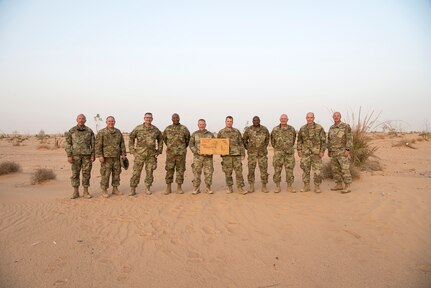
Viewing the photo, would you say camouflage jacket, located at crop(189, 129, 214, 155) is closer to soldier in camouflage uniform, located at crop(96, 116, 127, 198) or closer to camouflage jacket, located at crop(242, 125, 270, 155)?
camouflage jacket, located at crop(242, 125, 270, 155)

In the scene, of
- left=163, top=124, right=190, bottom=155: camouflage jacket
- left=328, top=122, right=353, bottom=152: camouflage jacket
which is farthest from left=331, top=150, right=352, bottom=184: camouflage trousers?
left=163, top=124, right=190, bottom=155: camouflage jacket

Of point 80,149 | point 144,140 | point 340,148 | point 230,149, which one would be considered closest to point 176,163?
point 144,140

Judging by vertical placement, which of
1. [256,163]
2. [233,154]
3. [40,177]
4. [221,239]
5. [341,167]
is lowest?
→ [221,239]

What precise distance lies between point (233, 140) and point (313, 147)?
7.32ft

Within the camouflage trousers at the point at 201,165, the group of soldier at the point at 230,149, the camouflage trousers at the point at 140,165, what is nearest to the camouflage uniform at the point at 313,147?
the group of soldier at the point at 230,149

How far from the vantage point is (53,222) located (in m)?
6.54

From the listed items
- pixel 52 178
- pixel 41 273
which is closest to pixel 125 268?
pixel 41 273

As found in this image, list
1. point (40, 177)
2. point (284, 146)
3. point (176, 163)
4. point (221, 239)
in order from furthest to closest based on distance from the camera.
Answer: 1. point (40, 177)
2. point (176, 163)
3. point (284, 146)
4. point (221, 239)

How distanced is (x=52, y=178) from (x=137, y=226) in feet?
22.9

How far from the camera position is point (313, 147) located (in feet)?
29.0

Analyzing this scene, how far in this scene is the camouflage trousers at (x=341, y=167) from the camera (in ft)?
28.8

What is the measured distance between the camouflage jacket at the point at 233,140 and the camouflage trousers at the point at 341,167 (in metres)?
2.62

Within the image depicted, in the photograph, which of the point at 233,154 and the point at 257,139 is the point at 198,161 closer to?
the point at 233,154

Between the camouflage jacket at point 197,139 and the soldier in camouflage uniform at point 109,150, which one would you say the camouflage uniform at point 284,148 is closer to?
the camouflage jacket at point 197,139
